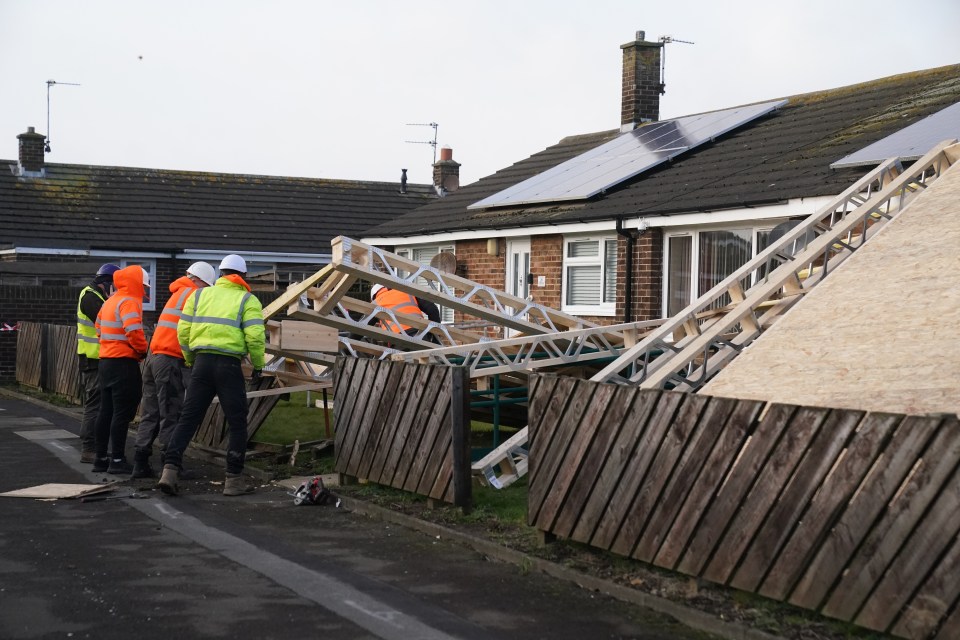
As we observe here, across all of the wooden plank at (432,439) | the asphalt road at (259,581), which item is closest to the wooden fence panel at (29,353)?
the asphalt road at (259,581)

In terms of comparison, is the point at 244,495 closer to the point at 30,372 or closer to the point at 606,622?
the point at 606,622

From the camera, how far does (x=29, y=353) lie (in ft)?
73.7

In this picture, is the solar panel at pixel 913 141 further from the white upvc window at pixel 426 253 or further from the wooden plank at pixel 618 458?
the white upvc window at pixel 426 253

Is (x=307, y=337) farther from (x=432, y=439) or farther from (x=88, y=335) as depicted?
(x=432, y=439)

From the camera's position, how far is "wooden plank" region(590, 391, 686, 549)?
6.85 meters

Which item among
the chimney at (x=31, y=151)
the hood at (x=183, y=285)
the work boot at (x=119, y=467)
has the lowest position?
the work boot at (x=119, y=467)

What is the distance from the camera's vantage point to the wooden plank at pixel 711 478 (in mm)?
6305

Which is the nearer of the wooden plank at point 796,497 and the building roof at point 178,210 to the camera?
the wooden plank at point 796,497

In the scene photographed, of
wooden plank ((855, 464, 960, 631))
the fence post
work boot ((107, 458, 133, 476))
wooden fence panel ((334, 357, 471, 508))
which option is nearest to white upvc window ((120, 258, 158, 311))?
work boot ((107, 458, 133, 476))

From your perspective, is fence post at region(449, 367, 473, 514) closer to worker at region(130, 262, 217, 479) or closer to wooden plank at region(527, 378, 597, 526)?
wooden plank at region(527, 378, 597, 526)

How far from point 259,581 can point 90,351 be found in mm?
6504

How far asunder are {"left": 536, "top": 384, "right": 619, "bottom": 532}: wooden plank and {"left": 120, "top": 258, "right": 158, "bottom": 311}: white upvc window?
72.6 feet

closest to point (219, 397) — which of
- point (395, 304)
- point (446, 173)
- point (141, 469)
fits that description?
point (141, 469)

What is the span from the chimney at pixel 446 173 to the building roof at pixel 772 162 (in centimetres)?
1550
